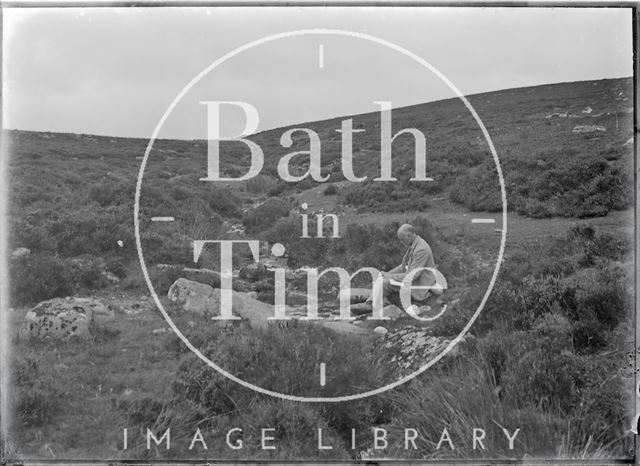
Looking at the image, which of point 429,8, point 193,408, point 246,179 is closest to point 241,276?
point 246,179

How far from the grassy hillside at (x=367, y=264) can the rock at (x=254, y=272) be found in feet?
0.67

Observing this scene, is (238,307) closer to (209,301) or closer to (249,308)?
(249,308)

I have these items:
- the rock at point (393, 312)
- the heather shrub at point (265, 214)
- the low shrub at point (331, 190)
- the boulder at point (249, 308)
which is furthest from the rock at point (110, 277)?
the rock at point (393, 312)

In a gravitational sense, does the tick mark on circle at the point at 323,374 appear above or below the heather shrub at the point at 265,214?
below

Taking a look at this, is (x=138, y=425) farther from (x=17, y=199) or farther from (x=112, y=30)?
(x=112, y=30)

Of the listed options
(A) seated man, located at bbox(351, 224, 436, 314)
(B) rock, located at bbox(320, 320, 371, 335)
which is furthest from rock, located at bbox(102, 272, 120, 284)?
(A) seated man, located at bbox(351, 224, 436, 314)

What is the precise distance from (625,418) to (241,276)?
4.48m

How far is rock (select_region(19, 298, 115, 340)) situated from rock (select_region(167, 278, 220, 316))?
3.12 ft

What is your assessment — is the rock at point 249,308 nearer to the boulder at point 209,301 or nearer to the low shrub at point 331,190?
the boulder at point 209,301

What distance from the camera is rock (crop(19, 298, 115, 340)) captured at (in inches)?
265

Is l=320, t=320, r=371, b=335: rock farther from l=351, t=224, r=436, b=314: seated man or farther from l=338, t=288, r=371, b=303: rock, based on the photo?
l=338, t=288, r=371, b=303: rock

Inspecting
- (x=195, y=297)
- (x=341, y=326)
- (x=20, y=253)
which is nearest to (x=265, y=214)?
(x=195, y=297)

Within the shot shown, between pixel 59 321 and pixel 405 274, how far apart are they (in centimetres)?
403

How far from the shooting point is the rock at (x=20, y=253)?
6910mm
